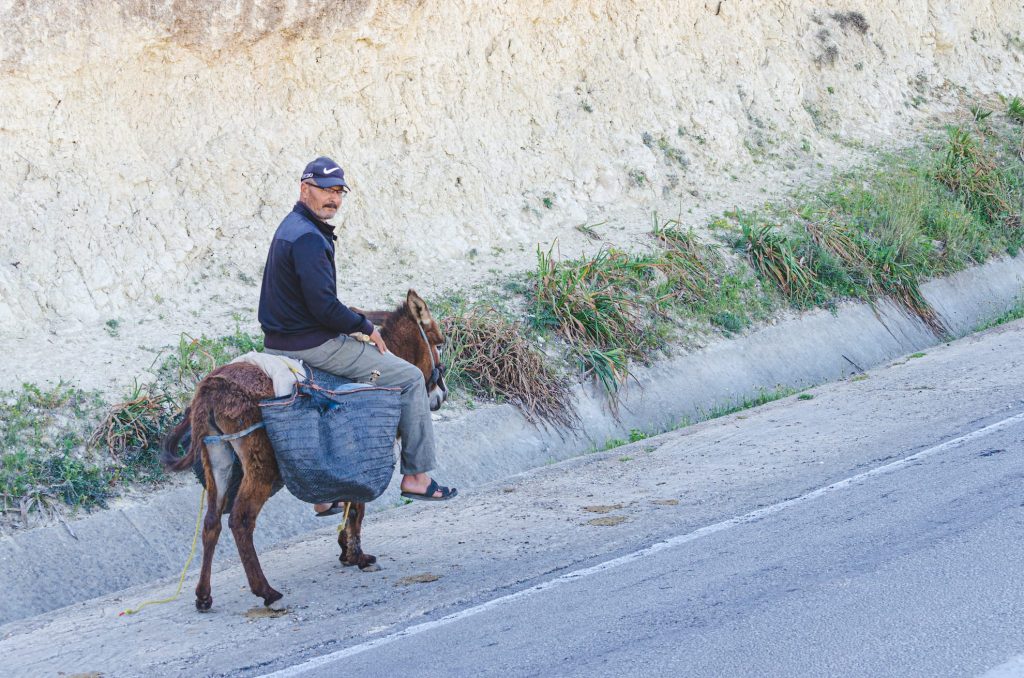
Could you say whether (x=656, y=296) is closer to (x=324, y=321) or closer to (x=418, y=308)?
(x=418, y=308)

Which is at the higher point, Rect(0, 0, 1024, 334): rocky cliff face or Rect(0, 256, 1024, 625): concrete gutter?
Rect(0, 0, 1024, 334): rocky cliff face

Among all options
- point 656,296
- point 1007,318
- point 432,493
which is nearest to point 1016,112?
point 1007,318

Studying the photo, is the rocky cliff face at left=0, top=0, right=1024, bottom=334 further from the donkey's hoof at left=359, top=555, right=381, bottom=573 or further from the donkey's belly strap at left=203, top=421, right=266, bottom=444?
the donkey's hoof at left=359, top=555, right=381, bottom=573

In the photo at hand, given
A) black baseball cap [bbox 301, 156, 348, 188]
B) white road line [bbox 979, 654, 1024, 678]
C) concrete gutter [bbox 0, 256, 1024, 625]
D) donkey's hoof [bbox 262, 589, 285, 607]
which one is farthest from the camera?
concrete gutter [bbox 0, 256, 1024, 625]

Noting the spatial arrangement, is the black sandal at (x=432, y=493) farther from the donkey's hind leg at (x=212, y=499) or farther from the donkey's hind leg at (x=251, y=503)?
the donkey's hind leg at (x=212, y=499)

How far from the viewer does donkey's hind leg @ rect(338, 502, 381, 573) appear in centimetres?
734

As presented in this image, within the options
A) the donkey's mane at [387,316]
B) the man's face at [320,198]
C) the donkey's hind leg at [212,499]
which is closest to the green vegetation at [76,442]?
the donkey's hind leg at [212,499]

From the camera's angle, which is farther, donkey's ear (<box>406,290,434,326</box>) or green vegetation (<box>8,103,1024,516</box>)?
green vegetation (<box>8,103,1024,516</box>)

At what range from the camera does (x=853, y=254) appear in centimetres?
1494

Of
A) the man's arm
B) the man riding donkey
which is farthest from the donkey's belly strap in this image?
the man's arm

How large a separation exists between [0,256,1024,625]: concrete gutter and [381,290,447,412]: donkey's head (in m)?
1.91

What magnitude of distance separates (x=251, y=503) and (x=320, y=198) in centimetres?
187

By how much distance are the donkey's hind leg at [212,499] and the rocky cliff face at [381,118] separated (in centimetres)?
415

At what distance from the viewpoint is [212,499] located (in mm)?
6727
